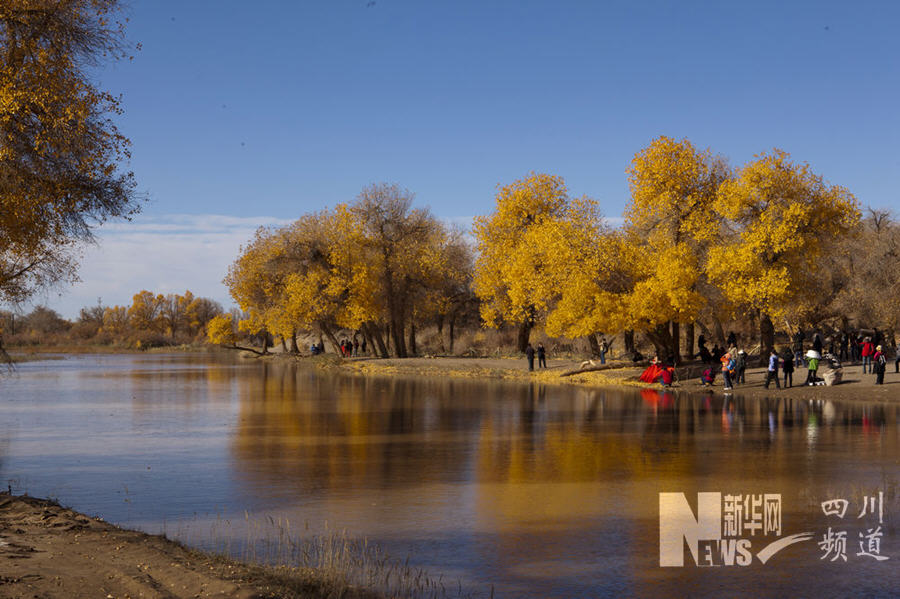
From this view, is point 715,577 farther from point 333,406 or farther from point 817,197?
point 817,197

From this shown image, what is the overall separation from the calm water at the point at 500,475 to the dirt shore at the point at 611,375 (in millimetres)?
3034

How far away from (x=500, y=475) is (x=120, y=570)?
8.44 m

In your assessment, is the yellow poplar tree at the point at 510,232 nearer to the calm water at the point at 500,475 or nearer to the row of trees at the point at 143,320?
the calm water at the point at 500,475

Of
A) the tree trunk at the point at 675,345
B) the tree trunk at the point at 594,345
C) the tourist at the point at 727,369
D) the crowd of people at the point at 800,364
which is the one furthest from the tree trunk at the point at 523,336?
the tourist at the point at 727,369

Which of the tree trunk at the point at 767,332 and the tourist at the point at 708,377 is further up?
the tree trunk at the point at 767,332

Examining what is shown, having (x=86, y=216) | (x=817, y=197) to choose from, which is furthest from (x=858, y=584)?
(x=817, y=197)

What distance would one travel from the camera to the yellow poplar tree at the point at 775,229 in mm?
38000

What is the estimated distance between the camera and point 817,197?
128 ft

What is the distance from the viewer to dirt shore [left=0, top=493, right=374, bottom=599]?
7.68 m

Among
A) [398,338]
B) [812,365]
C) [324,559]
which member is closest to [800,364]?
[812,365]

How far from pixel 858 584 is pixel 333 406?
74.0 feet

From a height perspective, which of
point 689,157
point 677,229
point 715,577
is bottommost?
point 715,577

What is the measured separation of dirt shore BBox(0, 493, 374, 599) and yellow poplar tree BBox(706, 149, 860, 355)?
33027 millimetres

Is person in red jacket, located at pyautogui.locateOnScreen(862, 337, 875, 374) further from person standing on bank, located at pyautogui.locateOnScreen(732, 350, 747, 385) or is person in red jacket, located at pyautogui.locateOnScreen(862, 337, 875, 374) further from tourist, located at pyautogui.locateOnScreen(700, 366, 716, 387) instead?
tourist, located at pyautogui.locateOnScreen(700, 366, 716, 387)
